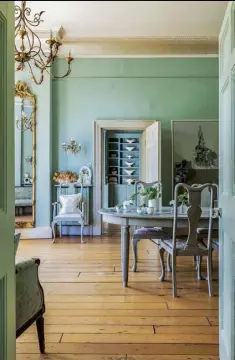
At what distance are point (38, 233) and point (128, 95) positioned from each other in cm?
313

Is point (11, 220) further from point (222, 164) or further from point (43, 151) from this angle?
point (43, 151)

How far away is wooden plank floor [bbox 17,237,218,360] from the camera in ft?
7.54

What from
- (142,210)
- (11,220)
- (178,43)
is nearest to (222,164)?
(11,220)

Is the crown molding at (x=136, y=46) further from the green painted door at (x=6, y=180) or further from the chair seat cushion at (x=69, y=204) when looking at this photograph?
the green painted door at (x=6, y=180)

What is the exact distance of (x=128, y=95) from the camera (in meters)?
7.07

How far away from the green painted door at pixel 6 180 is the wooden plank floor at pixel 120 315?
2.69ft

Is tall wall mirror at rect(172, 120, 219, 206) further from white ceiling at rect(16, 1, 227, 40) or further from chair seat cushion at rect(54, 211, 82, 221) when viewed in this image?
chair seat cushion at rect(54, 211, 82, 221)

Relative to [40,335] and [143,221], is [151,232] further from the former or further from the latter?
[40,335]

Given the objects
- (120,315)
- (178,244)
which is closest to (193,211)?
(178,244)

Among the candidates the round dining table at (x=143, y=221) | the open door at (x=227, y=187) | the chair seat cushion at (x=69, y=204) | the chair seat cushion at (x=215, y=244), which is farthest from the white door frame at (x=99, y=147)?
the open door at (x=227, y=187)

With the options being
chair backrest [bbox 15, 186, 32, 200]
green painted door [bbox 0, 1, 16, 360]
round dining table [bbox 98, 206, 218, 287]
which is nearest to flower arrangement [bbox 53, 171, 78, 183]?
chair backrest [bbox 15, 186, 32, 200]

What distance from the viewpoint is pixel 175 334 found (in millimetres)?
2545

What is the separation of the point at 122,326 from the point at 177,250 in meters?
1.03

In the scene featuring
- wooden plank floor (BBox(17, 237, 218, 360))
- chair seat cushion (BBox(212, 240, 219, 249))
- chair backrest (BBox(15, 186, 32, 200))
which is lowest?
wooden plank floor (BBox(17, 237, 218, 360))
